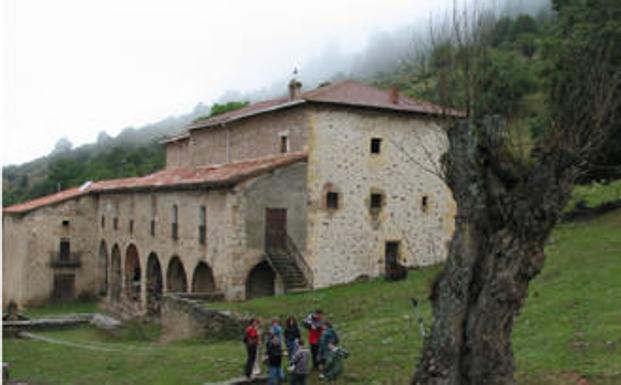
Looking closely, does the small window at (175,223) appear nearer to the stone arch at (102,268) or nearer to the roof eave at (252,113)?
the roof eave at (252,113)

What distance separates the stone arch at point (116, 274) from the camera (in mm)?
41250

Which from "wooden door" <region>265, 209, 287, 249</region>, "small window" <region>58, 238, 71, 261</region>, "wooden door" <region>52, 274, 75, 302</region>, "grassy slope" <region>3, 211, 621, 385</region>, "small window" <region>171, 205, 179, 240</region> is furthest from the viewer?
"small window" <region>58, 238, 71, 261</region>

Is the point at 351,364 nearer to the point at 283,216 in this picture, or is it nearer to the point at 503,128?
the point at 503,128

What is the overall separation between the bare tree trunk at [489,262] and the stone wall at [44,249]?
3611 cm

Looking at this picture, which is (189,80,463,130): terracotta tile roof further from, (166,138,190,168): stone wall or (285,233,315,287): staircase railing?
(166,138,190,168): stone wall

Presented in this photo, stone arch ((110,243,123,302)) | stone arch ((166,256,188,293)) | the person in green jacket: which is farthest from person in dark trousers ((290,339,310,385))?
stone arch ((110,243,123,302))

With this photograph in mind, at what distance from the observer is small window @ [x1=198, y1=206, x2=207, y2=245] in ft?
92.7

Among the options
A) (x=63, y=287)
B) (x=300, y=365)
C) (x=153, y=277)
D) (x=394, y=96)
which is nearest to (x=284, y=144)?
(x=394, y=96)

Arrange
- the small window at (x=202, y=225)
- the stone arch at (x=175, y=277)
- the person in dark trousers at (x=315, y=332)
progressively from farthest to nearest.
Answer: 1. the stone arch at (x=175, y=277)
2. the small window at (x=202, y=225)
3. the person in dark trousers at (x=315, y=332)

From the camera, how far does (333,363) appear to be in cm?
1317

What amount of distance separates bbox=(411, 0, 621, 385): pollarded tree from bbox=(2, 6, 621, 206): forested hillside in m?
0.41

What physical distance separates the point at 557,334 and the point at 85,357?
1239 centimetres

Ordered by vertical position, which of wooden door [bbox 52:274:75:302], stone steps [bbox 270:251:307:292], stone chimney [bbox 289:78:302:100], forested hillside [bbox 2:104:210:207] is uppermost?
forested hillside [bbox 2:104:210:207]

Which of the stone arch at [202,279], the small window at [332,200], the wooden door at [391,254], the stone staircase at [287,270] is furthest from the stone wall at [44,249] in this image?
the wooden door at [391,254]
